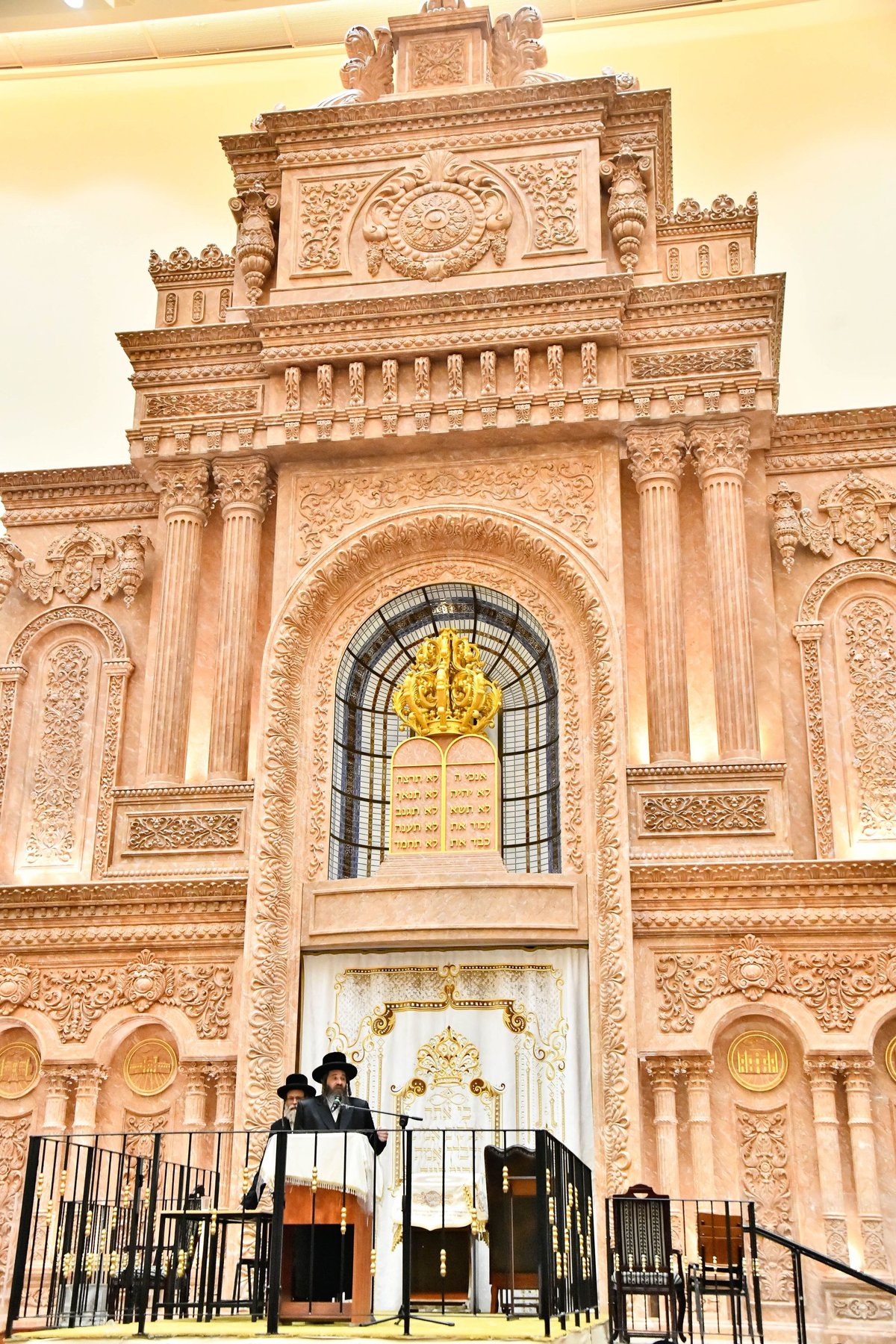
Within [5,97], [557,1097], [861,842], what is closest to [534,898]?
[557,1097]

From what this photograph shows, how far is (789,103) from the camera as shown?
77.7 ft

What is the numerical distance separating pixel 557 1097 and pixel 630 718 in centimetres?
413

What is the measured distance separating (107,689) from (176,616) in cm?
142

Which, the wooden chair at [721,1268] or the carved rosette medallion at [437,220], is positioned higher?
the carved rosette medallion at [437,220]

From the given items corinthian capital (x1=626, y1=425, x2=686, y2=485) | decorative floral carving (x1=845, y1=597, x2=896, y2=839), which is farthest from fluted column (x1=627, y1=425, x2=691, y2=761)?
decorative floral carving (x1=845, y1=597, x2=896, y2=839)

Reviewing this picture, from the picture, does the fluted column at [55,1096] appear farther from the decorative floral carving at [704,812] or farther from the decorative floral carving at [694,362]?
the decorative floral carving at [694,362]

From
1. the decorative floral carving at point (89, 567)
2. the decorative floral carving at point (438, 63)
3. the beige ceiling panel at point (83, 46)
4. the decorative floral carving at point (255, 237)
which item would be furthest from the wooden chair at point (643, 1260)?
the beige ceiling panel at point (83, 46)

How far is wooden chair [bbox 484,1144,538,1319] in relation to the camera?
40.0 ft

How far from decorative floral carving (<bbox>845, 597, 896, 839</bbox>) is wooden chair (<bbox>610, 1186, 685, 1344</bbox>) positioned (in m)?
5.82

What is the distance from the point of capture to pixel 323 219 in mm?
18578

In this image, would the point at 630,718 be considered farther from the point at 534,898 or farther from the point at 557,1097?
the point at 557,1097

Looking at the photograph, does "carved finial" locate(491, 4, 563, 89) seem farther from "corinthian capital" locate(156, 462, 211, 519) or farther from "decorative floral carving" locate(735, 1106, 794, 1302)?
"decorative floral carving" locate(735, 1106, 794, 1302)

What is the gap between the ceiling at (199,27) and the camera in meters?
24.8

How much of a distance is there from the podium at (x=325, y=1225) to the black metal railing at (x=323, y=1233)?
0.01 meters
